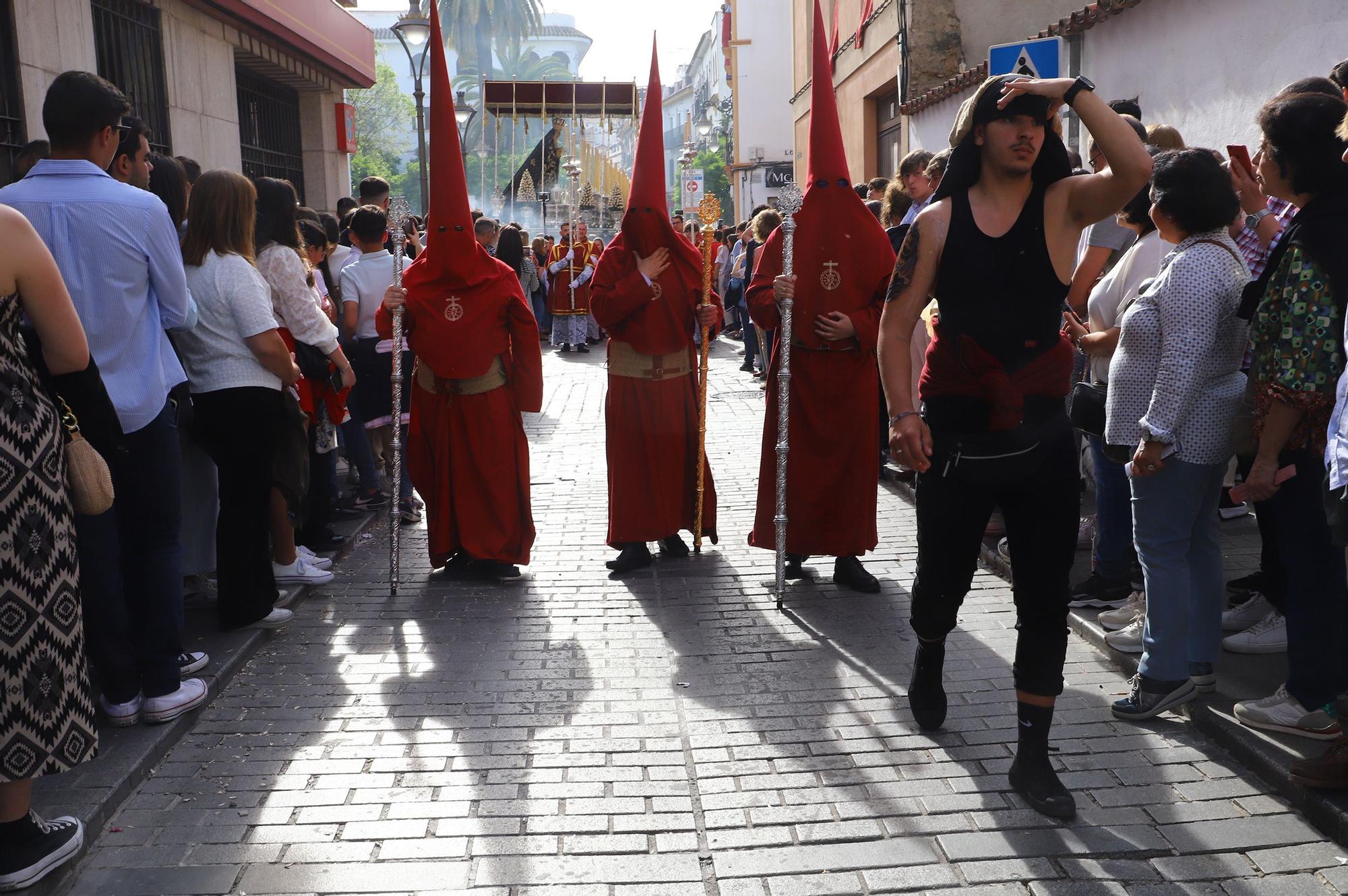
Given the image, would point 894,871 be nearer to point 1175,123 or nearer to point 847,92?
point 1175,123

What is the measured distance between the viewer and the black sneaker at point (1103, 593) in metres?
5.57

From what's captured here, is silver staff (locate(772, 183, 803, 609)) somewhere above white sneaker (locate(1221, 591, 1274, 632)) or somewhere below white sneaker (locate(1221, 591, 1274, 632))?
above

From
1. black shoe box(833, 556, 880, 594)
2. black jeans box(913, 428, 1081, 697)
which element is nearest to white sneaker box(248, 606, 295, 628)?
black shoe box(833, 556, 880, 594)

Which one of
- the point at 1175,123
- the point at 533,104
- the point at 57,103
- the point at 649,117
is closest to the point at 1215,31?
the point at 1175,123

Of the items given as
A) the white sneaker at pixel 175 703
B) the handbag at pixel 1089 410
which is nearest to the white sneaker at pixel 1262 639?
the handbag at pixel 1089 410

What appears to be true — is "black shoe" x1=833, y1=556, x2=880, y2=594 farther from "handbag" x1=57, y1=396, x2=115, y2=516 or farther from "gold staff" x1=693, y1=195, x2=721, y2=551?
"handbag" x1=57, y1=396, x2=115, y2=516

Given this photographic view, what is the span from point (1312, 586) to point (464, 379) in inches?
166

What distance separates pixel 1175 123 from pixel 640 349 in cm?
507

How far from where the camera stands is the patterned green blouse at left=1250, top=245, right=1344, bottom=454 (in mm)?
3691

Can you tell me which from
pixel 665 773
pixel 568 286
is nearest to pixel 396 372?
pixel 665 773

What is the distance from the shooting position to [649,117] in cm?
682

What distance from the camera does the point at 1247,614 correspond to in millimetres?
5125

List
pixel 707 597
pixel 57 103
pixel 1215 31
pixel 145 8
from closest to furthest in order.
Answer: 1. pixel 57 103
2. pixel 707 597
3. pixel 1215 31
4. pixel 145 8

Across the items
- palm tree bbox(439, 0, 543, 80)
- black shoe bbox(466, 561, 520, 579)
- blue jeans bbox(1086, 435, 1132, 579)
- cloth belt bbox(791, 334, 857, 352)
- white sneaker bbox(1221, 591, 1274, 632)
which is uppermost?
palm tree bbox(439, 0, 543, 80)
